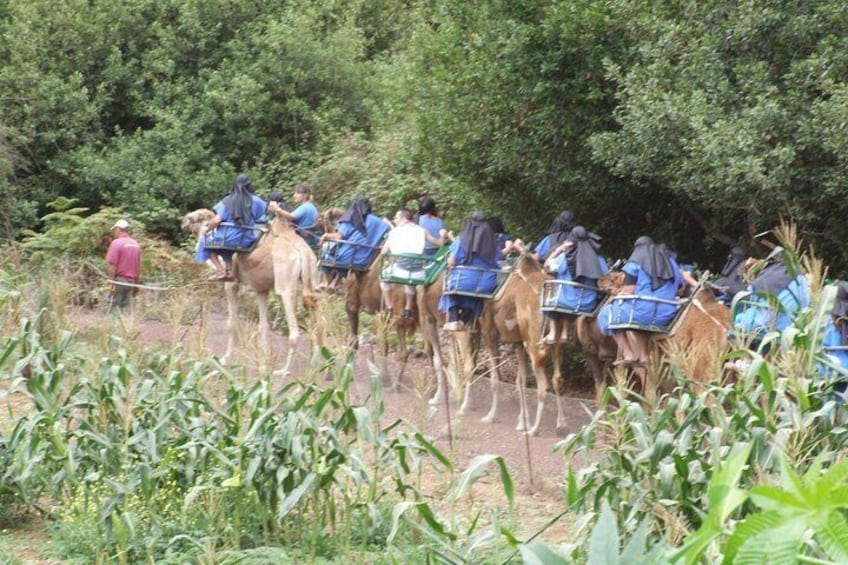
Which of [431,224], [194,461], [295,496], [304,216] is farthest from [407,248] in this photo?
[295,496]

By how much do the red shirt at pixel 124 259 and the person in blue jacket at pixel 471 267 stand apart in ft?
20.7

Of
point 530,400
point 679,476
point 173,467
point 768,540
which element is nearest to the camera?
point 768,540

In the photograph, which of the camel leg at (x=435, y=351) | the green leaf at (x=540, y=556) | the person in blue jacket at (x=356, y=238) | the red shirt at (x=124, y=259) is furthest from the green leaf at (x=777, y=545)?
the red shirt at (x=124, y=259)

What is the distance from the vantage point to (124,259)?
19703 mm

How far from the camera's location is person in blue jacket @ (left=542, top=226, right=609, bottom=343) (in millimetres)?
14211

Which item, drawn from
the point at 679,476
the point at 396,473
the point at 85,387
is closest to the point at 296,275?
the point at 85,387

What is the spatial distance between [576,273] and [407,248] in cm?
298

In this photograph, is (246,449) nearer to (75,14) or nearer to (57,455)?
(57,455)

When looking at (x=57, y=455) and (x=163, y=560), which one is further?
(x=57, y=455)

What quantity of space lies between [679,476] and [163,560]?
312cm

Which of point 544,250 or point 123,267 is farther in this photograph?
point 123,267

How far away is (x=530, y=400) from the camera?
17.2 meters

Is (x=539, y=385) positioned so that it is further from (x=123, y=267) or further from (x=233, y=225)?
(x=123, y=267)

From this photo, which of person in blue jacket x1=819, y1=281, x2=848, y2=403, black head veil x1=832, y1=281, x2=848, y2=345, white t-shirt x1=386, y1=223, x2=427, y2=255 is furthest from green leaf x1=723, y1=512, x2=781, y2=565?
white t-shirt x1=386, y1=223, x2=427, y2=255
